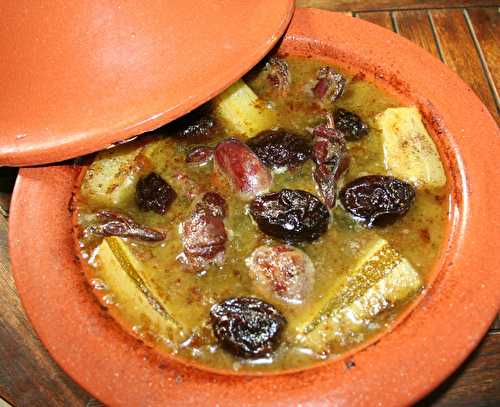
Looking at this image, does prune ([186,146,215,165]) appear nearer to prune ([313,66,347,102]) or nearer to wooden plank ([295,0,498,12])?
prune ([313,66,347,102])

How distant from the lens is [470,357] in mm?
1529

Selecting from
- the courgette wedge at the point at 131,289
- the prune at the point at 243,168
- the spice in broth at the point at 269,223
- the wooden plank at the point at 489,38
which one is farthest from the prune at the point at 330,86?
the courgette wedge at the point at 131,289

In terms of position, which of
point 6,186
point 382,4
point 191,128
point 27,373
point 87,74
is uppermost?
point 87,74

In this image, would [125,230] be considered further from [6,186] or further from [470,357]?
[470,357]

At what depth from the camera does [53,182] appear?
1.50 m

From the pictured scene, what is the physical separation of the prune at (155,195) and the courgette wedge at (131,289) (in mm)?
135

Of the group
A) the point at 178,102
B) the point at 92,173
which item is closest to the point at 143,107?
the point at 178,102

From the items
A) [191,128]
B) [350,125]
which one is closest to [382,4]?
[350,125]

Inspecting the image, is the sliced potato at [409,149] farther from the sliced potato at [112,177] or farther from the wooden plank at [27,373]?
the wooden plank at [27,373]

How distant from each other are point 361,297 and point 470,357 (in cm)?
46

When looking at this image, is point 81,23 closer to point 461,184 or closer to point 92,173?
point 92,173

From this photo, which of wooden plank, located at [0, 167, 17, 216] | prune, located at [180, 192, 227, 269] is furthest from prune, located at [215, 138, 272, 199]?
wooden plank, located at [0, 167, 17, 216]

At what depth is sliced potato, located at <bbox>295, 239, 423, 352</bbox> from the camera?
1.30m

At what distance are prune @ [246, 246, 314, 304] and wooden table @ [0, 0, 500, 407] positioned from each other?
0.50 m
